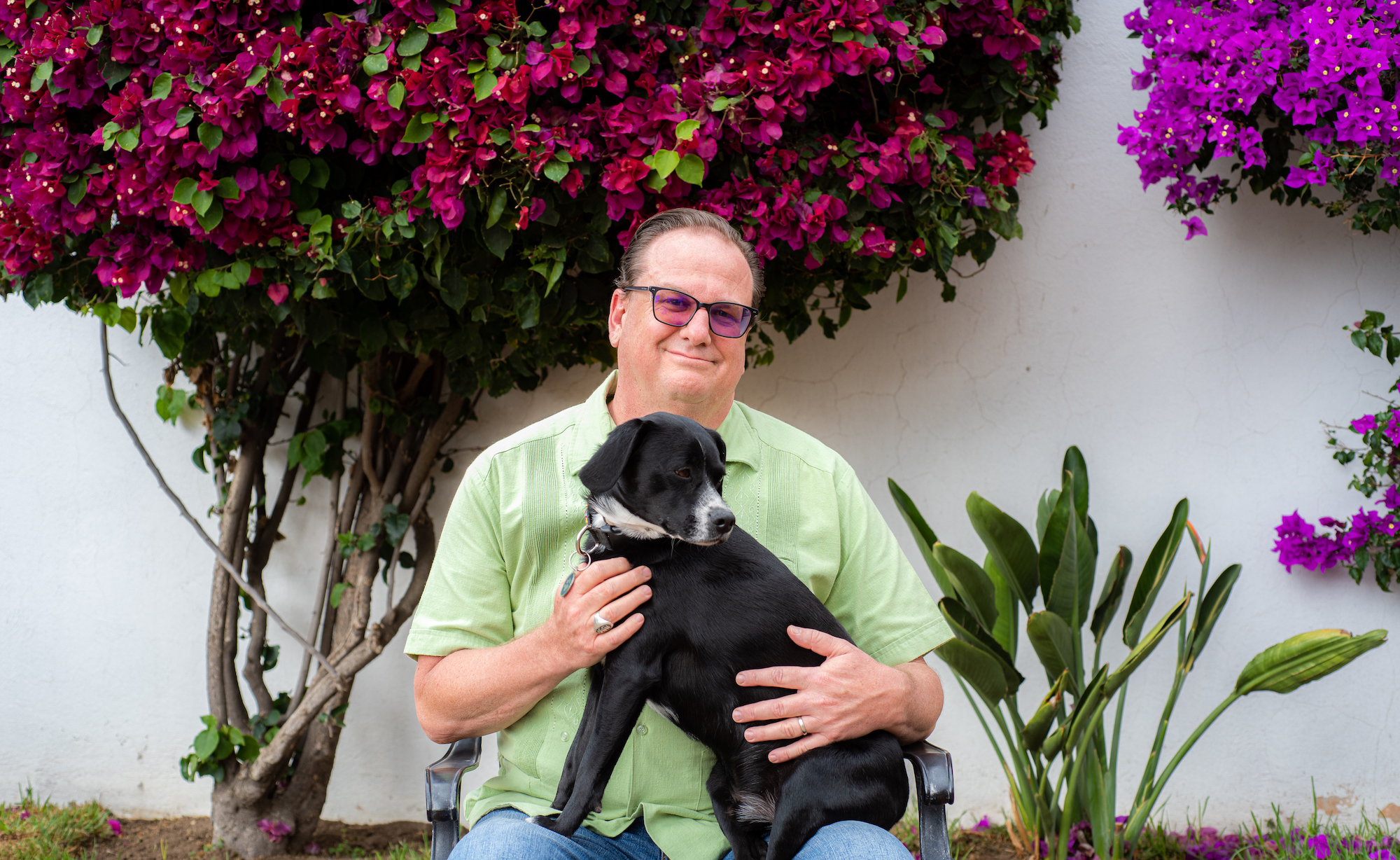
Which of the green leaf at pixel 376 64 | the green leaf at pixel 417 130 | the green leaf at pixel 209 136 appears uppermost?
the green leaf at pixel 376 64

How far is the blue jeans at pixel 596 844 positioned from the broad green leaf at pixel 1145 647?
1334 millimetres

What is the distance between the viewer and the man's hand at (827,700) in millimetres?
1625

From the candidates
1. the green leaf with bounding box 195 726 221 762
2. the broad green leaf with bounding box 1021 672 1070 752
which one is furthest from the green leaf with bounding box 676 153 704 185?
the green leaf with bounding box 195 726 221 762

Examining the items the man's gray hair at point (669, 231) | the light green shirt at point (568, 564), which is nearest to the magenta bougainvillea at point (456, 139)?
the man's gray hair at point (669, 231)

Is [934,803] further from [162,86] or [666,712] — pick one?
[162,86]

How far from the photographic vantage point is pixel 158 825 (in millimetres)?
3463

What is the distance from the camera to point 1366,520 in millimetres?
3072

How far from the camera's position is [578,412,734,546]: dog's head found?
162 centimetres

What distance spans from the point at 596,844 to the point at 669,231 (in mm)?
1182

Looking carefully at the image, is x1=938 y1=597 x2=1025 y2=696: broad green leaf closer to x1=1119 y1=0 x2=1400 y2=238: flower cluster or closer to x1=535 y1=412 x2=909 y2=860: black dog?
x1=535 y1=412 x2=909 y2=860: black dog

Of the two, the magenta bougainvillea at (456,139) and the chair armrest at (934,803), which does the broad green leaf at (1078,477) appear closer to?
the magenta bougainvillea at (456,139)

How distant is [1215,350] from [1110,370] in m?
0.35

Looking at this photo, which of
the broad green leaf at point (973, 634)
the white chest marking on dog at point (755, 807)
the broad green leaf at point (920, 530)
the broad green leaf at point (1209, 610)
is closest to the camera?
the white chest marking on dog at point (755, 807)

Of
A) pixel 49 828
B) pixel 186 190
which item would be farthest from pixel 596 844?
pixel 49 828
